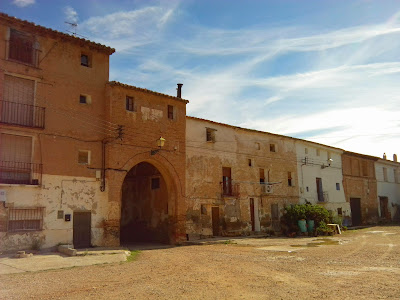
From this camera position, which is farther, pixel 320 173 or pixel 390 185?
pixel 390 185

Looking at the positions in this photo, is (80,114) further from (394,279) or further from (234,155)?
(394,279)

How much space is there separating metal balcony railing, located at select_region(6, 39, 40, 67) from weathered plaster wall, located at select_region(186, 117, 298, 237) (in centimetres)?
940

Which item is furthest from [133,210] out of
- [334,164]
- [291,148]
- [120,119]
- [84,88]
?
[334,164]

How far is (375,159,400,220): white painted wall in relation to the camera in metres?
42.0

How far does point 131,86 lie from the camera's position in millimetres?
19500

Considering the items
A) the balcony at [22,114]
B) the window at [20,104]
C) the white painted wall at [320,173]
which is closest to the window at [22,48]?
the window at [20,104]

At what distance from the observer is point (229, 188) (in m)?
25.2

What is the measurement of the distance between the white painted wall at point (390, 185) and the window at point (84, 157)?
1356 inches

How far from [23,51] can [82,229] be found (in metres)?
8.40

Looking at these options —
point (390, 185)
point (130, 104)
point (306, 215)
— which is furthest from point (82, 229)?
point (390, 185)

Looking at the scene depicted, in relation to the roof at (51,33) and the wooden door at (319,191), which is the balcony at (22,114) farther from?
the wooden door at (319,191)

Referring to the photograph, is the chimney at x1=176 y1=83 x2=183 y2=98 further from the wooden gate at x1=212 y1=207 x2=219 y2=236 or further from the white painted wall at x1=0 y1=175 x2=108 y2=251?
the white painted wall at x1=0 y1=175 x2=108 y2=251

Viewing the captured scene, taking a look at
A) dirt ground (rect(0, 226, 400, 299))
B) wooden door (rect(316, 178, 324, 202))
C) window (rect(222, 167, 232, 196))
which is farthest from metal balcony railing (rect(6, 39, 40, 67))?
wooden door (rect(316, 178, 324, 202))

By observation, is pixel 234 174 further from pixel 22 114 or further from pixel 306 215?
pixel 22 114
